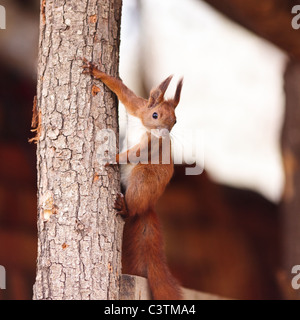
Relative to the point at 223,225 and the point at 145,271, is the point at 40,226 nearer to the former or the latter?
the point at 145,271

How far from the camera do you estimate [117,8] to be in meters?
2.48

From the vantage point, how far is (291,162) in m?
4.70

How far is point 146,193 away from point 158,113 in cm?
37

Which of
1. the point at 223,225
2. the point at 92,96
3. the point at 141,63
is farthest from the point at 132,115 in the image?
the point at 223,225

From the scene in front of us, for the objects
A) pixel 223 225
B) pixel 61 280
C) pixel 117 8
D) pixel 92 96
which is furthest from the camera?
pixel 223 225

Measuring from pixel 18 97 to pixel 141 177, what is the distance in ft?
10.4

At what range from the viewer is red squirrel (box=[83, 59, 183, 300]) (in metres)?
2.45

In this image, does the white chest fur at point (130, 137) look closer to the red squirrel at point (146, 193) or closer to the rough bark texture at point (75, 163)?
the red squirrel at point (146, 193)

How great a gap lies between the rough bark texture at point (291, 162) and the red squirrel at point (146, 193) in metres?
2.25

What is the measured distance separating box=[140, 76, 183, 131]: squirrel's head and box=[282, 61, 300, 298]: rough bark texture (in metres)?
2.48

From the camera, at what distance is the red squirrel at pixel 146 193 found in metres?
2.45
